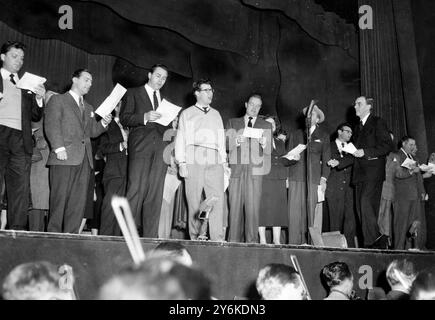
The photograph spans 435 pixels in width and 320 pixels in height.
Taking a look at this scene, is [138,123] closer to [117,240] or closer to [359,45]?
[117,240]

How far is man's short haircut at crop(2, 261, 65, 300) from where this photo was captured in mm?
1667

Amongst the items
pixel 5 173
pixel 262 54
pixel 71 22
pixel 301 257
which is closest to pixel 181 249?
pixel 301 257

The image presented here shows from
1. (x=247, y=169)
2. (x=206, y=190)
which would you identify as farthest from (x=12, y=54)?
(x=247, y=169)

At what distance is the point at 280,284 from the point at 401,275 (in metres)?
1.38

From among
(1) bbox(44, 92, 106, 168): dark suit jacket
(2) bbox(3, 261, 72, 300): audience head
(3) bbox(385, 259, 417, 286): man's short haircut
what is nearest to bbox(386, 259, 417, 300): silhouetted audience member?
(3) bbox(385, 259, 417, 286): man's short haircut

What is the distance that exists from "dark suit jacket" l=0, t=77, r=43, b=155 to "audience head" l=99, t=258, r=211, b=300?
3.19m

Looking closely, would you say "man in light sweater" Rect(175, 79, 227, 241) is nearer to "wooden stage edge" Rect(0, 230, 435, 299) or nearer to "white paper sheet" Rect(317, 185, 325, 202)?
"wooden stage edge" Rect(0, 230, 435, 299)

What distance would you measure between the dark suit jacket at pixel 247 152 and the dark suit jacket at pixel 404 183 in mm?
1941

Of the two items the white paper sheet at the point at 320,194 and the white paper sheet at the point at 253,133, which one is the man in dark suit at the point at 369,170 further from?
the white paper sheet at the point at 253,133

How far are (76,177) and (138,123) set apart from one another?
764mm

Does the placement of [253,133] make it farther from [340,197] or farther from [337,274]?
[337,274]

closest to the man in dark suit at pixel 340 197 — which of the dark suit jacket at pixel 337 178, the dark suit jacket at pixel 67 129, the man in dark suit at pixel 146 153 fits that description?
the dark suit jacket at pixel 337 178

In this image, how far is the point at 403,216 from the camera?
6.19 metres

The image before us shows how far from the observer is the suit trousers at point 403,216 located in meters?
6.11
